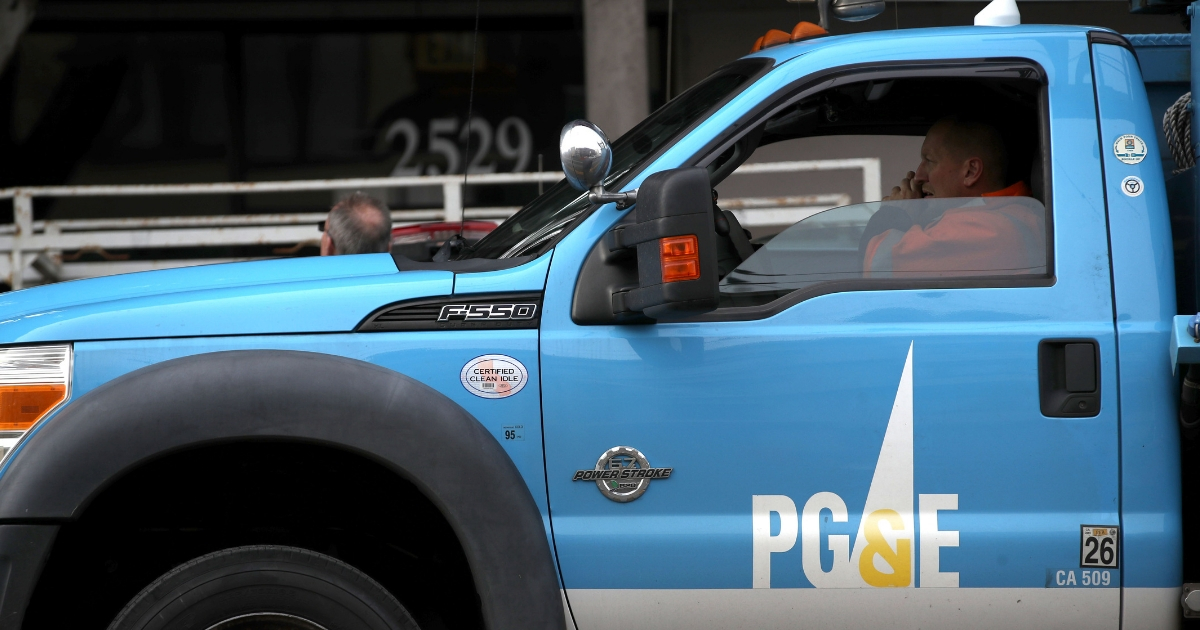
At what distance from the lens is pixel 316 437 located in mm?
2355

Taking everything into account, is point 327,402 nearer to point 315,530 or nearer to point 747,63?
point 315,530

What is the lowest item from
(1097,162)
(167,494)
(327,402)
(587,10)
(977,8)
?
(167,494)

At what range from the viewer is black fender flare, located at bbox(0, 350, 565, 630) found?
2.31 meters

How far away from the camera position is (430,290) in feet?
8.14

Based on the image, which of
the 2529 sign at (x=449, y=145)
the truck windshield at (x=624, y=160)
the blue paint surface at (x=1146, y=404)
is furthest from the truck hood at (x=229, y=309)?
the 2529 sign at (x=449, y=145)

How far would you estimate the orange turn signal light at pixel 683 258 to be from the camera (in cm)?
226

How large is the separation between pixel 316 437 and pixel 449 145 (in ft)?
31.4

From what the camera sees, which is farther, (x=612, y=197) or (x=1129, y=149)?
(x=1129, y=149)

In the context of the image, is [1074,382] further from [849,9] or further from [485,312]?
[485,312]

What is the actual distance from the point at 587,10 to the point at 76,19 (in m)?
6.70

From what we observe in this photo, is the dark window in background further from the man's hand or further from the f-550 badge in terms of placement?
the f-550 badge

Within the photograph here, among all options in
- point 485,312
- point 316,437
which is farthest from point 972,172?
point 316,437

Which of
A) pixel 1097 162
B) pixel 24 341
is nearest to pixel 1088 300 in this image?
pixel 1097 162

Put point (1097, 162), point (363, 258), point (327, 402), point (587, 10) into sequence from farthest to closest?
point (587, 10)
point (363, 258)
point (1097, 162)
point (327, 402)
